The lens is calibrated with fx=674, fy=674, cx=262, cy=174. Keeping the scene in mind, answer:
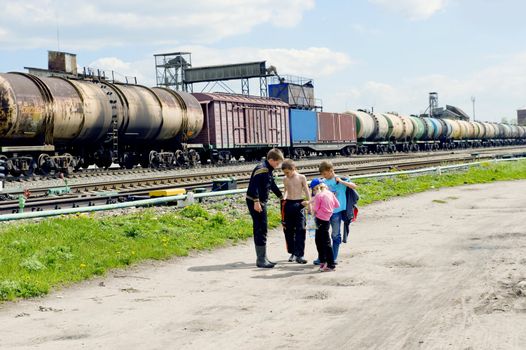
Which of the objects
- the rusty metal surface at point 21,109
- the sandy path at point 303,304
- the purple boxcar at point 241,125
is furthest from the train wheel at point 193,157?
the sandy path at point 303,304

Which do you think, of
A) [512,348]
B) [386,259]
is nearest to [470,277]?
[386,259]

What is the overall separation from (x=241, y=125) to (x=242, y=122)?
0.80ft

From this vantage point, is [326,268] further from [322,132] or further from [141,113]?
[322,132]

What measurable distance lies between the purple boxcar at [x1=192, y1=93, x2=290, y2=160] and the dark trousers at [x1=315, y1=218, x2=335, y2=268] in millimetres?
26225

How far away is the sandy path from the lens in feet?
19.4

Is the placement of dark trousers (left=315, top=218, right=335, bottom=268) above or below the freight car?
below

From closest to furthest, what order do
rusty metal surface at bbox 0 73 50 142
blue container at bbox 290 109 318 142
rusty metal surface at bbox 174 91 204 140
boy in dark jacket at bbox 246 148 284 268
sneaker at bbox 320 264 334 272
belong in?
sneaker at bbox 320 264 334 272
boy in dark jacket at bbox 246 148 284 268
rusty metal surface at bbox 0 73 50 142
rusty metal surface at bbox 174 91 204 140
blue container at bbox 290 109 318 142

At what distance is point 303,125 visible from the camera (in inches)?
1783

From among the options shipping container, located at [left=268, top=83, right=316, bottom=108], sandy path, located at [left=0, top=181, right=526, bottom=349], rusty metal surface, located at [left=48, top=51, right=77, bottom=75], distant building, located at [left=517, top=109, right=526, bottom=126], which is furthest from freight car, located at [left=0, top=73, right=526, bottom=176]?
distant building, located at [left=517, top=109, right=526, bottom=126]

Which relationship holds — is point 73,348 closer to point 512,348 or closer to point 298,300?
point 298,300

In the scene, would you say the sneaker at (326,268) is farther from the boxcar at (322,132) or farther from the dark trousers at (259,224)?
the boxcar at (322,132)

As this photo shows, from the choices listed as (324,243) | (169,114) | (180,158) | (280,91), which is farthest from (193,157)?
(324,243)

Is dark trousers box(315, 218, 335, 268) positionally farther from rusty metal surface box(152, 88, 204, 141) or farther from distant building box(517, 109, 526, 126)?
distant building box(517, 109, 526, 126)

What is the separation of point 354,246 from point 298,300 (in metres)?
4.14
